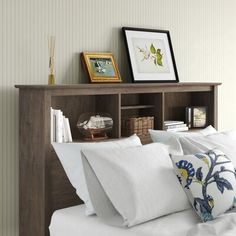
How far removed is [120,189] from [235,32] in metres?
2.84

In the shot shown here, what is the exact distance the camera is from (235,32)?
17.3ft

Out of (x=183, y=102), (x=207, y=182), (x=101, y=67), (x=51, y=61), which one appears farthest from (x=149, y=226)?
(x=183, y=102)

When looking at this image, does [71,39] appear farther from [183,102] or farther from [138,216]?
[138,216]

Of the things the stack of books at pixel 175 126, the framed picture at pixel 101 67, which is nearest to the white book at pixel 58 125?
the framed picture at pixel 101 67

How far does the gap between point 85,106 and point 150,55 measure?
75 cm

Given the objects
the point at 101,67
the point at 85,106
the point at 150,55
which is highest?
the point at 150,55

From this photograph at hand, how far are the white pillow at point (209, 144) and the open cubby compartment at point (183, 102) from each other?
31.7 inches

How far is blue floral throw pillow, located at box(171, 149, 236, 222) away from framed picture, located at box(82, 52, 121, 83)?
36.9 inches

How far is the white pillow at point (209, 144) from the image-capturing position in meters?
3.51

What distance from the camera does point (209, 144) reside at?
11.7 feet

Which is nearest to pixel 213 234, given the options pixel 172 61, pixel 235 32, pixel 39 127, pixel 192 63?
pixel 39 127

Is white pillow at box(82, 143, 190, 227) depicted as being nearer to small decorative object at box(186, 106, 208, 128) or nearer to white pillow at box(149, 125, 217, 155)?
white pillow at box(149, 125, 217, 155)

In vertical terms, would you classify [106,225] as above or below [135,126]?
below

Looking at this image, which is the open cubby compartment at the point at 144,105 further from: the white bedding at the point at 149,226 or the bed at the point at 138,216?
the white bedding at the point at 149,226
